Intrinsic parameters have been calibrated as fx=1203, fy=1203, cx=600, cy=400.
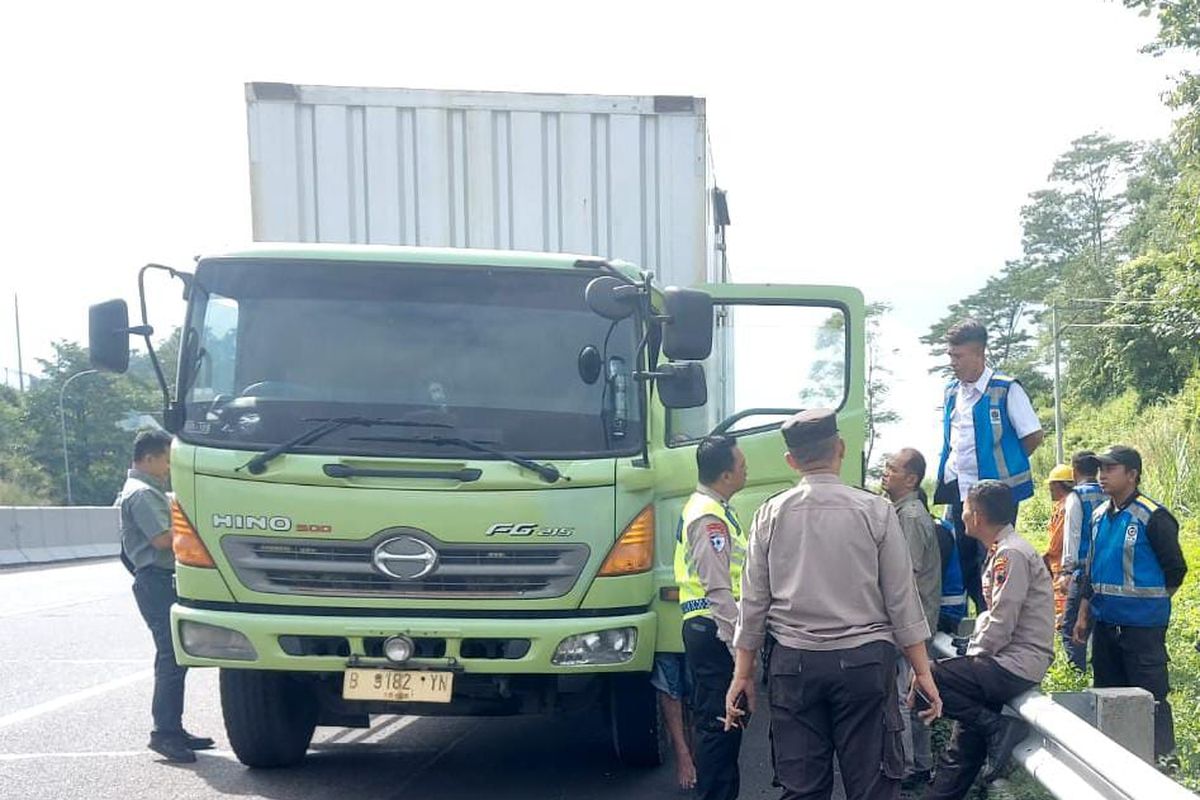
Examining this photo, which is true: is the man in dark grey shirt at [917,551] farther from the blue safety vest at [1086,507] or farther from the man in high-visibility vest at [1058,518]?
the man in high-visibility vest at [1058,518]

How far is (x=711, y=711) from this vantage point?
5.17m

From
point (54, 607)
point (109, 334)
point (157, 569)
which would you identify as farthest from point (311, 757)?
point (54, 607)

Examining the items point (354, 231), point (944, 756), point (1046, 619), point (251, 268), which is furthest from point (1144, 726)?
point (354, 231)

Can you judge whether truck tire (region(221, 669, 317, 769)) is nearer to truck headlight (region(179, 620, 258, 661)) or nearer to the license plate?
truck headlight (region(179, 620, 258, 661))

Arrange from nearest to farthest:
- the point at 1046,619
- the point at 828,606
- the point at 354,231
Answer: the point at 828,606 → the point at 1046,619 → the point at 354,231

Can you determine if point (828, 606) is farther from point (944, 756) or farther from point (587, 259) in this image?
point (587, 259)

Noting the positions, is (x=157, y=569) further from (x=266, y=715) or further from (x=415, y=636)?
(x=415, y=636)

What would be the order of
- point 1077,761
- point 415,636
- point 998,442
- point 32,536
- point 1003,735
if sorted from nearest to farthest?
point 1077,761 → point 1003,735 → point 415,636 → point 998,442 → point 32,536

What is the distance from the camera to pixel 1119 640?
20.0 feet

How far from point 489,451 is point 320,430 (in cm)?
77

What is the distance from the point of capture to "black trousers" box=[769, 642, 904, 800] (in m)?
4.10

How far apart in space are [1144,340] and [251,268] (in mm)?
33805

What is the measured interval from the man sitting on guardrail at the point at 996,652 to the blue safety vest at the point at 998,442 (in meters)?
1.29

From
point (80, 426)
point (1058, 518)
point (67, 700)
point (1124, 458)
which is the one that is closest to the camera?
point (1124, 458)
